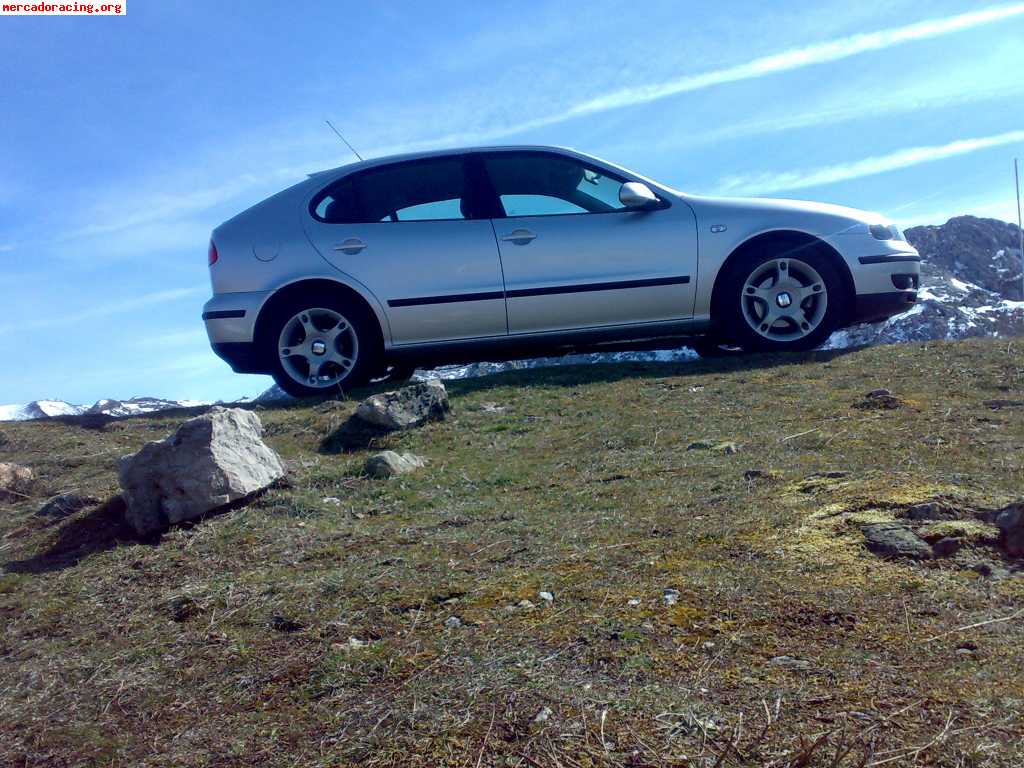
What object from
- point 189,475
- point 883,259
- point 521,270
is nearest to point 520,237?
point 521,270

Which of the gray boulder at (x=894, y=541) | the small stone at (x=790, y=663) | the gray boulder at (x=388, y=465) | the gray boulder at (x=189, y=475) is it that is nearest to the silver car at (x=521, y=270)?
the gray boulder at (x=388, y=465)

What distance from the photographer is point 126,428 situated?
607 cm

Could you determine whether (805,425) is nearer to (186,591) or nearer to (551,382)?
(551,382)

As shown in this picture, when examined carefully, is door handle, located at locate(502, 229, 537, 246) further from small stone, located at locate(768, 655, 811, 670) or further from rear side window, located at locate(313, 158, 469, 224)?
small stone, located at locate(768, 655, 811, 670)

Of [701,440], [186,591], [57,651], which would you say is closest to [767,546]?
[701,440]

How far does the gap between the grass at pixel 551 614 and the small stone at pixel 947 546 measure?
2.4 inches

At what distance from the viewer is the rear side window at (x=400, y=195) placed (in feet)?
21.8

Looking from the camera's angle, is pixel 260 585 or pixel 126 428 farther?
pixel 126 428

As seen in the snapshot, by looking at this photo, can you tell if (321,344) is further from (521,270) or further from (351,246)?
(521,270)

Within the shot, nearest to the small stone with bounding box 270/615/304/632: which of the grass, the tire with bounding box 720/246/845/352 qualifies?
the grass

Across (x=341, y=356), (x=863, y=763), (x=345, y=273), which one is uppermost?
(x=345, y=273)

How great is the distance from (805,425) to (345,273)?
335 centimetres

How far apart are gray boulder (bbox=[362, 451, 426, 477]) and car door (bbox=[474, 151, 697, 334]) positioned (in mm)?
2369

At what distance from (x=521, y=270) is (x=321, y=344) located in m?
1.47
